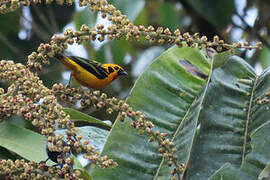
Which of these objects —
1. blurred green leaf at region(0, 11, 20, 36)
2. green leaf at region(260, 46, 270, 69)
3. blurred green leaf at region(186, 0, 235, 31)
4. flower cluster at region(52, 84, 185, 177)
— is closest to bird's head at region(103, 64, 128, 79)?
flower cluster at region(52, 84, 185, 177)

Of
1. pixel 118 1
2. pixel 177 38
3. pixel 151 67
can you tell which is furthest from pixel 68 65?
pixel 118 1

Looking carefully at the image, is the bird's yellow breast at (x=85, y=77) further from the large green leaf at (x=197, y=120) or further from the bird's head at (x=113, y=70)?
the large green leaf at (x=197, y=120)

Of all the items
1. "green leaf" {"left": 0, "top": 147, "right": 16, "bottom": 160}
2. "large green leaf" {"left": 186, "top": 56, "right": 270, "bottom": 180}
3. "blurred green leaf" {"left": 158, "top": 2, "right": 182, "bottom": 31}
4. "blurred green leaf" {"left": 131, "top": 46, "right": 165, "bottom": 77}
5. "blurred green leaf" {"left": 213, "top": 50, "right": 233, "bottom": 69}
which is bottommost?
"green leaf" {"left": 0, "top": 147, "right": 16, "bottom": 160}

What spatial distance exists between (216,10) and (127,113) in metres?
3.66

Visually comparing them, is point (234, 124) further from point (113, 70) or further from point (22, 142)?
point (113, 70)

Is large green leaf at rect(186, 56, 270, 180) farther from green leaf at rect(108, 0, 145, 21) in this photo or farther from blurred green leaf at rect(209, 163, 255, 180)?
green leaf at rect(108, 0, 145, 21)

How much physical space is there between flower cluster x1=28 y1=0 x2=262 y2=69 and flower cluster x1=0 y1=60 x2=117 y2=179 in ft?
0.27

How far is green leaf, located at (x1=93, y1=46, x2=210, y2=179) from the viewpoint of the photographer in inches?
79.5

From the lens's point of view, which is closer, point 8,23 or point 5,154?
point 5,154

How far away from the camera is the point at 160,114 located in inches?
87.2

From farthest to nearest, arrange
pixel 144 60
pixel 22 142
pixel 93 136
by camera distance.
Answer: pixel 144 60 → pixel 93 136 → pixel 22 142

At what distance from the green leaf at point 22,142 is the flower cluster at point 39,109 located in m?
0.20

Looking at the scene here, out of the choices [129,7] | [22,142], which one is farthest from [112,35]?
[129,7]

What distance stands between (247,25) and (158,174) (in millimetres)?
4021
